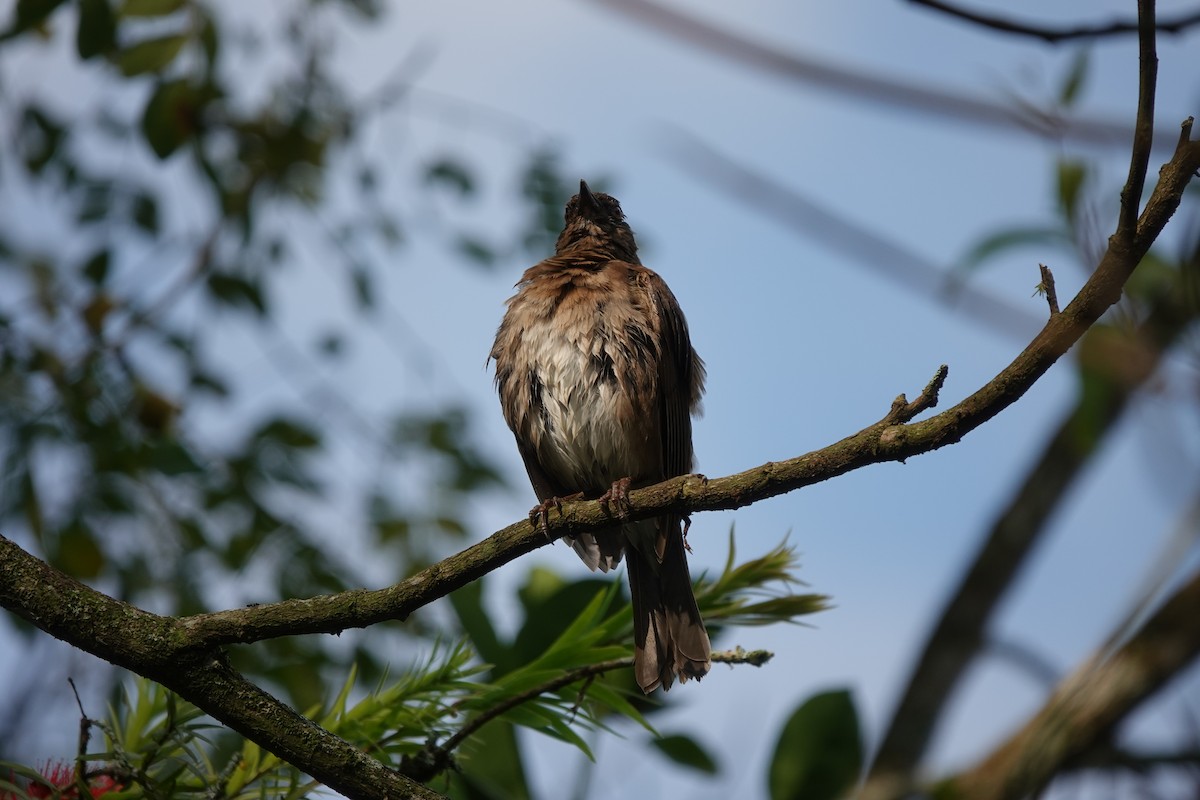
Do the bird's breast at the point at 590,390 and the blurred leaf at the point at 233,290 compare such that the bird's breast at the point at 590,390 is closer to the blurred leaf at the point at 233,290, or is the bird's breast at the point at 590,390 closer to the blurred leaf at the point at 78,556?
the blurred leaf at the point at 233,290

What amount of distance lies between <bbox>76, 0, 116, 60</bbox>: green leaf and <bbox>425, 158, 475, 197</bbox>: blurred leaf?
2410mm

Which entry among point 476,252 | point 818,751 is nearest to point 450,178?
point 476,252

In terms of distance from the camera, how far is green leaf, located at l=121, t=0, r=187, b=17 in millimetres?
4129

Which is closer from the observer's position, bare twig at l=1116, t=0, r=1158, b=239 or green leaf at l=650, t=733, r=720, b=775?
bare twig at l=1116, t=0, r=1158, b=239

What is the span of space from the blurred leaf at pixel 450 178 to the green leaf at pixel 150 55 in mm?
2031

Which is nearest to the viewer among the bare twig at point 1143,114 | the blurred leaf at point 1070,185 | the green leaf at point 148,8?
the bare twig at point 1143,114

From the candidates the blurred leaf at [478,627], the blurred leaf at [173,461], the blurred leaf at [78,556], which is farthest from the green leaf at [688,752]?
the blurred leaf at [78,556]

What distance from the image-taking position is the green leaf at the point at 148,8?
163 inches

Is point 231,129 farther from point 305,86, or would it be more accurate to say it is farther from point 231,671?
point 231,671

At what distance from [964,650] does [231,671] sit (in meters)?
4.25

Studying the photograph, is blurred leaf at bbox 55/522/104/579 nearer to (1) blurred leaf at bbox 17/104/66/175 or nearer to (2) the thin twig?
(1) blurred leaf at bbox 17/104/66/175

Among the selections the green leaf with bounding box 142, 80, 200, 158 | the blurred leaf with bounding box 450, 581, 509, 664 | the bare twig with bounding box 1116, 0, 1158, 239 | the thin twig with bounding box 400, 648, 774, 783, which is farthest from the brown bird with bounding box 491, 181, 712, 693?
the bare twig with bounding box 1116, 0, 1158, 239

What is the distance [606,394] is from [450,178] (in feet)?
7.35

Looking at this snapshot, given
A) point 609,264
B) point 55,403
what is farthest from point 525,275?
point 55,403
